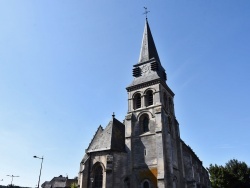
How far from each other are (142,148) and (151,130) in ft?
7.13

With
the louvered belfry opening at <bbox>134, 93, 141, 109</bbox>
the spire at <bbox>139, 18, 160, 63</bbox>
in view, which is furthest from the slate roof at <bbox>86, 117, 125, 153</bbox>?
the spire at <bbox>139, 18, 160, 63</bbox>

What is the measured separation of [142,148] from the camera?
996 inches

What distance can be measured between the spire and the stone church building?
6.06 feet

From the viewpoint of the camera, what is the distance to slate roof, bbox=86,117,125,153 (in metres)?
25.2

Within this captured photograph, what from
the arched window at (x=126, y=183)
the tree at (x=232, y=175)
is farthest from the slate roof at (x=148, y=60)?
the tree at (x=232, y=175)

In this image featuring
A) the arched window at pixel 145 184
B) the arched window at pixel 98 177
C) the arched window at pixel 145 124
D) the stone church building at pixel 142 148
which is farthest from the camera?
the arched window at pixel 145 124

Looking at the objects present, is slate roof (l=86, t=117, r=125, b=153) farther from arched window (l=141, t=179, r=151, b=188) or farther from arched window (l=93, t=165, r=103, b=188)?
arched window (l=141, t=179, r=151, b=188)

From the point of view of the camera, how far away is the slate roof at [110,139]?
82.8ft

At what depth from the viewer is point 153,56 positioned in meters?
32.9

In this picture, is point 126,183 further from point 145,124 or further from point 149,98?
point 149,98

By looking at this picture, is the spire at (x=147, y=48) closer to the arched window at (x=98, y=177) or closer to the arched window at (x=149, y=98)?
the arched window at (x=149, y=98)

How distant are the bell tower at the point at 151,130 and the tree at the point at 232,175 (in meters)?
6.45

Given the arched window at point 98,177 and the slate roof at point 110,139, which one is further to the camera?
the slate roof at point 110,139

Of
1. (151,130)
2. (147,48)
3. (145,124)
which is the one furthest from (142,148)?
(147,48)
